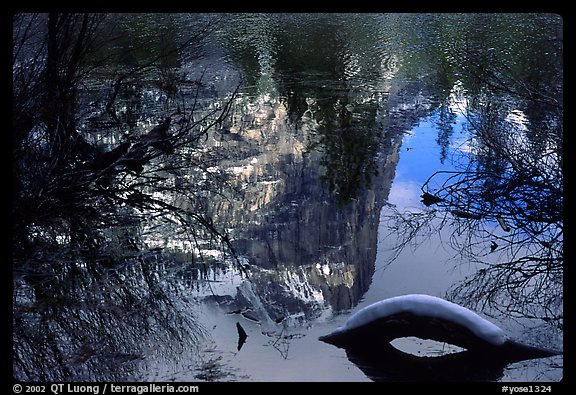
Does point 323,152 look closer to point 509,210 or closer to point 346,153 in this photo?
point 346,153

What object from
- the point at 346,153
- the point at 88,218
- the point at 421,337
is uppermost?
the point at 346,153

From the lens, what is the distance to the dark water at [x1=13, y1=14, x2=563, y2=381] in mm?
3146

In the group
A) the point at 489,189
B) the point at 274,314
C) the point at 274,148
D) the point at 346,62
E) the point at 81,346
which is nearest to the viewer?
the point at 81,346

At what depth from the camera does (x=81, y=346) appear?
2.99 metres

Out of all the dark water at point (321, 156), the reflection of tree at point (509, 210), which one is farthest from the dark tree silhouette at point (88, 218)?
the reflection of tree at point (509, 210)

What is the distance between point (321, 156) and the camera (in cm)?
514

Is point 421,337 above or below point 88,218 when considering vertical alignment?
below

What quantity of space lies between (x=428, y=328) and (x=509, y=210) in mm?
1336

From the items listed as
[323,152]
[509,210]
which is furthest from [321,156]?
[509,210]

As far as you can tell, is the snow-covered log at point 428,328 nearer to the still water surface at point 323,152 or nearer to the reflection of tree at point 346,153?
the still water surface at point 323,152

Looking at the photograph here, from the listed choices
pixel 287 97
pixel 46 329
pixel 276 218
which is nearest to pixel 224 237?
pixel 276 218

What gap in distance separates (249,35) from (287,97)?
8.86 feet

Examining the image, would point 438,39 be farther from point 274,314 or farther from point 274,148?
point 274,314

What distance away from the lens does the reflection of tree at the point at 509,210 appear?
342cm
